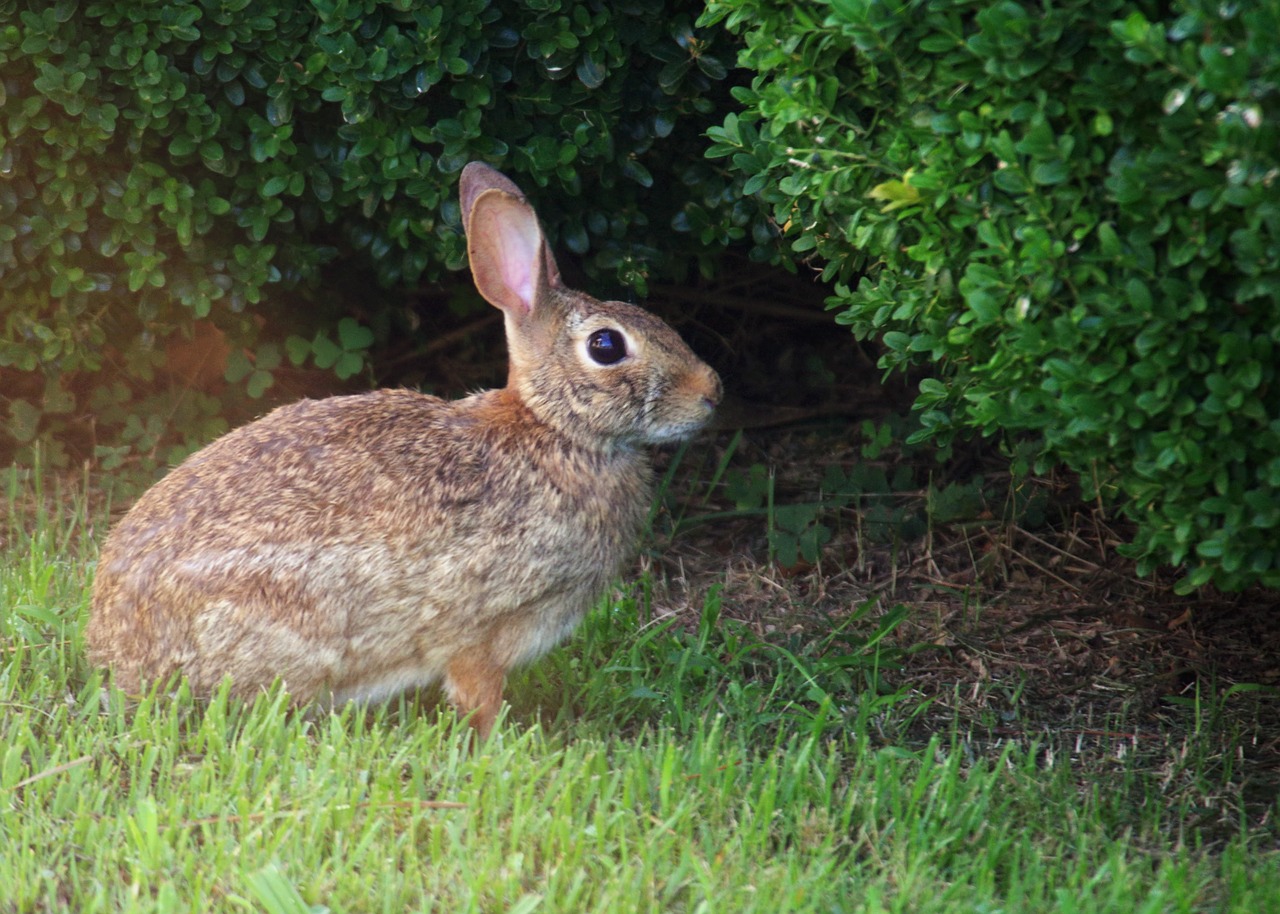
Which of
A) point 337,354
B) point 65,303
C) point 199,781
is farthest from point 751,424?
point 199,781

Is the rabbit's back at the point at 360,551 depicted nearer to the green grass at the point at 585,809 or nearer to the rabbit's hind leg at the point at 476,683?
the rabbit's hind leg at the point at 476,683

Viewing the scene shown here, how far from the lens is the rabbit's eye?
418 cm

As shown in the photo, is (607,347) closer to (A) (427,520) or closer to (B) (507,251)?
(B) (507,251)

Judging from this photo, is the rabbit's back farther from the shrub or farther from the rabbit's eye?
the shrub

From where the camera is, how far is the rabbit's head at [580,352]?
415 cm

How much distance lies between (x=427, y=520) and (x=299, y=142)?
1864 mm

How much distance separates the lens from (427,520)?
4.00 metres

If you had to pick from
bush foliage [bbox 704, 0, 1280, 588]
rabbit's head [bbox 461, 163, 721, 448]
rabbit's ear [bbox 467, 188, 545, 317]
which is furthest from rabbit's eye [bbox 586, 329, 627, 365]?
bush foliage [bbox 704, 0, 1280, 588]

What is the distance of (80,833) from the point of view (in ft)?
10.4

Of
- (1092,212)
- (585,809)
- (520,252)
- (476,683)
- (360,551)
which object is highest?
(520,252)

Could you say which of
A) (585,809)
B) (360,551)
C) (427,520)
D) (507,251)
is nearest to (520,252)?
(507,251)

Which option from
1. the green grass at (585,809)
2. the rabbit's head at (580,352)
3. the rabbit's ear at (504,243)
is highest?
the rabbit's ear at (504,243)

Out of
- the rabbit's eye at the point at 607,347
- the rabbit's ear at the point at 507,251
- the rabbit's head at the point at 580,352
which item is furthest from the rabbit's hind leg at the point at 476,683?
the rabbit's ear at the point at 507,251

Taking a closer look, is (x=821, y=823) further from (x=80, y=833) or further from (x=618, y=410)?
(x=80, y=833)
